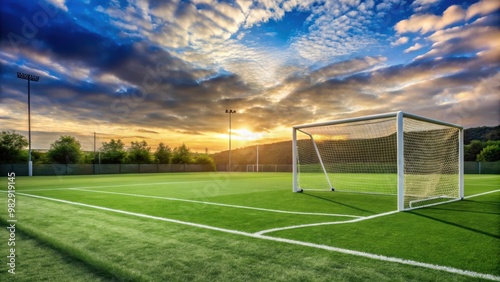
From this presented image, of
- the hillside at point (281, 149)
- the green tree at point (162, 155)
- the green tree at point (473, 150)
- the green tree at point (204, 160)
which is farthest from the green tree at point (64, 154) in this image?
the green tree at point (473, 150)

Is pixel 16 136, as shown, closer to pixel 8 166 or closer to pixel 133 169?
pixel 8 166

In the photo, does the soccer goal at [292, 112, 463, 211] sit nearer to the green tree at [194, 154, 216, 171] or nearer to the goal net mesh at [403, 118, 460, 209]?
the goal net mesh at [403, 118, 460, 209]

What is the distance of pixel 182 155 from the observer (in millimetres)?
57438

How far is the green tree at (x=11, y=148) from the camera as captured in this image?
3903 cm

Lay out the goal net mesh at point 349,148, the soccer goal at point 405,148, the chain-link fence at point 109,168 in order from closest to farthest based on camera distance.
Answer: the soccer goal at point 405,148
the goal net mesh at point 349,148
the chain-link fence at point 109,168

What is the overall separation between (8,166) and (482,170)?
55.5 metres

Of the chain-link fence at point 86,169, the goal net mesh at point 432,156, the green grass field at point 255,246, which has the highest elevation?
the goal net mesh at point 432,156

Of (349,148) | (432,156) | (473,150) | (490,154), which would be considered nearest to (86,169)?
(349,148)

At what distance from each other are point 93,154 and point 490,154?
2728 inches

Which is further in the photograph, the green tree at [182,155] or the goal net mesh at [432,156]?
the green tree at [182,155]

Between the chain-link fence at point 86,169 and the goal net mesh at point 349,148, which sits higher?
the goal net mesh at point 349,148

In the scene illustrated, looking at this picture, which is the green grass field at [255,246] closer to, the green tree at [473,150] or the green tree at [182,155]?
the green tree at [182,155]

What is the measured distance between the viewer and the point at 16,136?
42.3 meters

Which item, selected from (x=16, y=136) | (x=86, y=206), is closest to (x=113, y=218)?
(x=86, y=206)
